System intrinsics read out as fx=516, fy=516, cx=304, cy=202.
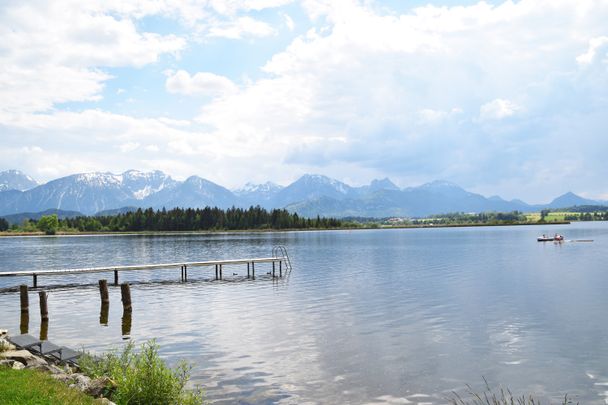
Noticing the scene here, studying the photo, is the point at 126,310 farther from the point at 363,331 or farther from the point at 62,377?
the point at 62,377

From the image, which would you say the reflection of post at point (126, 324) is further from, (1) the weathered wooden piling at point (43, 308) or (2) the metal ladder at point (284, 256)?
(2) the metal ladder at point (284, 256)

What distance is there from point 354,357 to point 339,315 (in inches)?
475

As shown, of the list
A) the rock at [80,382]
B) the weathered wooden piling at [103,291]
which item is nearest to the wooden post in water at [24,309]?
the weathered wooden piling at [103,291]

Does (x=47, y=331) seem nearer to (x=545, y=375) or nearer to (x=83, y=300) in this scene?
(x=83, y=300)

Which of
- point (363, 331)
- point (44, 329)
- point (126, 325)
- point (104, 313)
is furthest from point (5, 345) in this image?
point (363, 331)

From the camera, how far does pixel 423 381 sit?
2355 centimetres

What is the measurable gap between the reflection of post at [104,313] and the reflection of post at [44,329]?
3.81m

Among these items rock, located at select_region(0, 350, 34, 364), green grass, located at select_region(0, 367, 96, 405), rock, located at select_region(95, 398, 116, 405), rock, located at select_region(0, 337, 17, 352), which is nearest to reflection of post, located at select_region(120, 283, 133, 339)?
rock, located at select_region(0, 337, 17, 352)

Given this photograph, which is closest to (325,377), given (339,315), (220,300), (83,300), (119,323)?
(339,315)

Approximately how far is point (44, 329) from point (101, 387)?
22.7 m

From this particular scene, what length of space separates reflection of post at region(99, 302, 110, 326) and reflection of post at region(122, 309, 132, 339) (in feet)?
4.43

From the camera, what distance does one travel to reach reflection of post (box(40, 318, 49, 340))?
3522cm

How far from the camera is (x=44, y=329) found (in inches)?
1483

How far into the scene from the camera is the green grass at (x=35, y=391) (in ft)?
51.2
